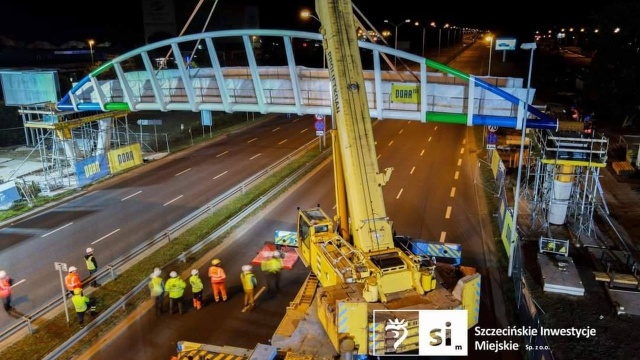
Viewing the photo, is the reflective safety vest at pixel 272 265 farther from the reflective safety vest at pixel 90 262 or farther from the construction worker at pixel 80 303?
the reflective safety vest at pixel 90 262

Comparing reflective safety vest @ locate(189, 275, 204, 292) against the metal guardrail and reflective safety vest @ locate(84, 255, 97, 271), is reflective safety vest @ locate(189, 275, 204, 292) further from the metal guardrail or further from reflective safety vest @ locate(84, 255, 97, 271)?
reflective safety vest @ locate(84, 255, 97, 271)

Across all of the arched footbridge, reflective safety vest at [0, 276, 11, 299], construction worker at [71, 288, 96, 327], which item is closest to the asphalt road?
reflective safety vest at [0, 276, 11, 299]

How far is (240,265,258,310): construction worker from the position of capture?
14320mm

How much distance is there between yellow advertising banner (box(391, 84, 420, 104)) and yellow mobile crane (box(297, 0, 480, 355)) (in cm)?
596

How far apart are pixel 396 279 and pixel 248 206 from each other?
13.9 meters

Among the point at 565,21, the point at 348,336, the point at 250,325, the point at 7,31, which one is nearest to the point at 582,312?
the point at 348,336

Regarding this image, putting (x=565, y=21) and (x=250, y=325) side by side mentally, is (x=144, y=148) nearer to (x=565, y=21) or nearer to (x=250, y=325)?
(x=250, y=325)

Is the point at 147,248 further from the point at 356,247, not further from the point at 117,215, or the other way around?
the point at 356,247

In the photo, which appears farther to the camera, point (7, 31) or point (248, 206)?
point (7, 31)

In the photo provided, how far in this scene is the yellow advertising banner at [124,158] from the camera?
31.5 metres

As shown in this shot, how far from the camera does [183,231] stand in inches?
831

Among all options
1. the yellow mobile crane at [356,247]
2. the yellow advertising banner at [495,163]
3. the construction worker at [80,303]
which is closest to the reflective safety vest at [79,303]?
Result: the construction worker at [80,303]

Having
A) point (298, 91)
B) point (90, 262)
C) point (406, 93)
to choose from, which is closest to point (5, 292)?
point (90, 262)

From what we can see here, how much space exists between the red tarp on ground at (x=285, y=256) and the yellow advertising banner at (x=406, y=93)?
25.0ft
